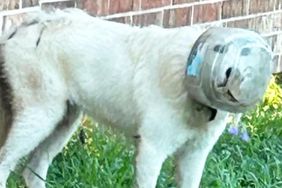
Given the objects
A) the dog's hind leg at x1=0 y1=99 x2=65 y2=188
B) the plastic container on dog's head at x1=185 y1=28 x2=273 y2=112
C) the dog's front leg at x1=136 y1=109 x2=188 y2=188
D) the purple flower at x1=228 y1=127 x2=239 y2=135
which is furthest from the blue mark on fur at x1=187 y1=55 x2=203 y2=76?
the purple flower at x1=228 y1=127 x2=239 y2=135

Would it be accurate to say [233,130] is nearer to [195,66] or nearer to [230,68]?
[195,66]

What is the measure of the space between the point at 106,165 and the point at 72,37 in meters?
1.10

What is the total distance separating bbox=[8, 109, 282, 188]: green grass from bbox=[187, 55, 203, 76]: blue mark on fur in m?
1.08

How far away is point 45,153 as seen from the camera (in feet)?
23.5

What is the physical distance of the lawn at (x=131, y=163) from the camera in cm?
730

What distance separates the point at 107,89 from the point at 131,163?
101cm

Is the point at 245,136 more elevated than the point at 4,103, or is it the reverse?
the point at 4,103

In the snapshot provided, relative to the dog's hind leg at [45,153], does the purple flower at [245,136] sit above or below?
below

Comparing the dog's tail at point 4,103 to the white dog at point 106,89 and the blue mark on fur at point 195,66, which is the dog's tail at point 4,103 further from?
the blue mark on fur at point 195,66

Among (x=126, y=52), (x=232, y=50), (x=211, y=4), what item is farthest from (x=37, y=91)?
(x=211, y=4)

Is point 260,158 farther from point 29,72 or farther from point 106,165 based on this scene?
point 29,72

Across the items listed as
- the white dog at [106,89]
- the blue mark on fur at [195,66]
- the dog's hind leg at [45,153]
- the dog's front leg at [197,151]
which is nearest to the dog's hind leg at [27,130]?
the white dog at [106,89]

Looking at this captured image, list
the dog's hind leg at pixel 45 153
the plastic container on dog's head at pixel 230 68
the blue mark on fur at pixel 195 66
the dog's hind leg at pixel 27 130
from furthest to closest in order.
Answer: the dog's hind leg at pixel 45 153, the dog's hind leg at pixel 27 130, the blue mark on fur at pixel 195 66, the plastic container on dog's head at pixel 230 68

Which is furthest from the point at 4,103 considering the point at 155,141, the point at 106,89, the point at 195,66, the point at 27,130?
the point at 195,66
